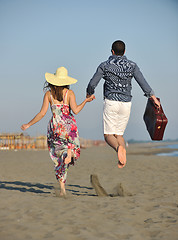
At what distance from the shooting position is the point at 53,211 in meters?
4.11

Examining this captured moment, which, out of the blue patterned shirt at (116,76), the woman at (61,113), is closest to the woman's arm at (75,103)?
the woman at (61,113)

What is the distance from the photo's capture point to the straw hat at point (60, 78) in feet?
16.7

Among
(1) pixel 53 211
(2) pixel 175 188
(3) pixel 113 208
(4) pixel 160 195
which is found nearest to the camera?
(1) pixel 53 211

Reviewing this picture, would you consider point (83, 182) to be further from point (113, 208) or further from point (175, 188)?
point (113, 208)

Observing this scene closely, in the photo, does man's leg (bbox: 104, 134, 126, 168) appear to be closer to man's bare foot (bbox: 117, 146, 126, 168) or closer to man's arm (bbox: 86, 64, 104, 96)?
man's bare foot (bbox: 117, 146, 126, 168)

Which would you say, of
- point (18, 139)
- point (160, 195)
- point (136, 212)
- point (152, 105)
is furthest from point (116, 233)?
point (18, 139)

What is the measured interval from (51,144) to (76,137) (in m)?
0.45

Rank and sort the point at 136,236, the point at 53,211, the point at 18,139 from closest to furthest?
the point at 136,236 < the point at 53,211 < the point at 18,139

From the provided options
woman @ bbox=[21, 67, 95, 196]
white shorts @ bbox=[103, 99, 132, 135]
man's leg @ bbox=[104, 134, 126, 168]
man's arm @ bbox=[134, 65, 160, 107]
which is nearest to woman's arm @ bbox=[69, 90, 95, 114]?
woman @ bbox=[21, 67, 95, 196]

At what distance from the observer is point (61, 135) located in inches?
205

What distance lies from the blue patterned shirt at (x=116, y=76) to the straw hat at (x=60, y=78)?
1.16 ft

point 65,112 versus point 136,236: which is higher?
point 65,112

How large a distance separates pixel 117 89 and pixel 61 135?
46.7 inches

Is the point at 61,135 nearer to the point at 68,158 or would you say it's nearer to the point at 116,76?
the point at 68,158
